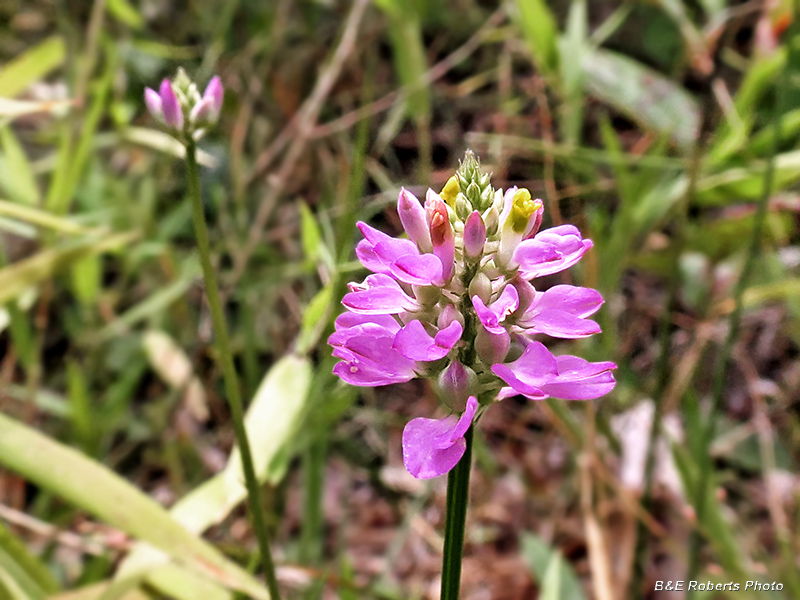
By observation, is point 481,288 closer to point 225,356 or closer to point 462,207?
point 462,207

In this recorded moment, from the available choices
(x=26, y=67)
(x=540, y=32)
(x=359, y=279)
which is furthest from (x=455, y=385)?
(x=540, y=32)

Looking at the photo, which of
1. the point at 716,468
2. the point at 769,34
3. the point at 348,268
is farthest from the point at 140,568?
the point at 769,34

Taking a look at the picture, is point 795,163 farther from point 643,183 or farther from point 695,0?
point 695,0

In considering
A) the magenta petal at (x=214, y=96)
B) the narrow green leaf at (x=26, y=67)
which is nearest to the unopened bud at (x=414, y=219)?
the magenta petal at (x=214, y=96)

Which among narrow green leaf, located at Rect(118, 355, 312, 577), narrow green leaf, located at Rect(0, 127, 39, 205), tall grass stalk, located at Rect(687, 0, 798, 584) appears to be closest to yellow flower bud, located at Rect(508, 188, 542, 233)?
narrow green leaf, located at Rect(118, 355, 312, 577)

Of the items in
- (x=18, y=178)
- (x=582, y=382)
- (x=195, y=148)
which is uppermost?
(x=195, y=148)

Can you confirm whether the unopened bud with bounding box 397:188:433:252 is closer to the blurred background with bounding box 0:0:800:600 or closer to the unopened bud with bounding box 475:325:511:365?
the unopened bud with bounding box 475:325:511:365

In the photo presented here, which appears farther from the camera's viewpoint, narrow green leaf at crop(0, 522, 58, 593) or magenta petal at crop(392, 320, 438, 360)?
narrow green leaf at crop(0, 522, 58, 593)
